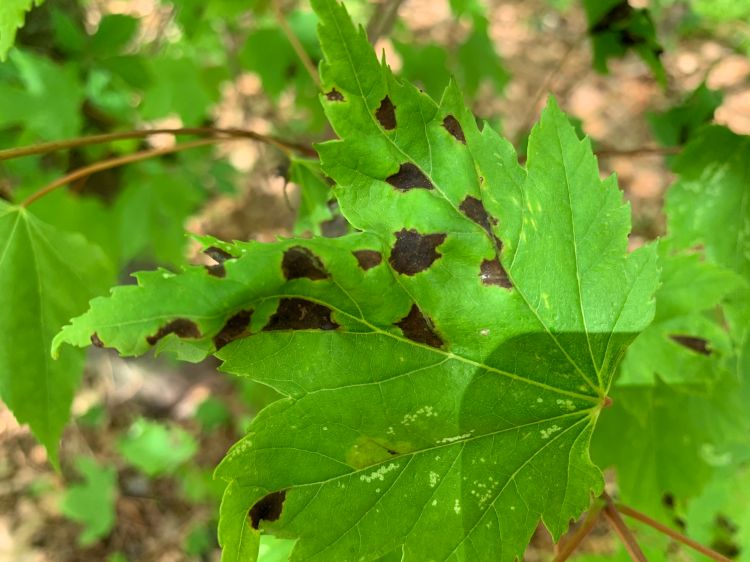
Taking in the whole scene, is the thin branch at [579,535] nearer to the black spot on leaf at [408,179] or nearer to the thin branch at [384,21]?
the black spot on leaf at [408,179]

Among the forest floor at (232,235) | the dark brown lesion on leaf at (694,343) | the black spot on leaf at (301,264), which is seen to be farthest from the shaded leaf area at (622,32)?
the black spot on leaf at (301,264)

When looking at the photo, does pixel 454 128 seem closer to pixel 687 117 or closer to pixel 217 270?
pixel 217 270

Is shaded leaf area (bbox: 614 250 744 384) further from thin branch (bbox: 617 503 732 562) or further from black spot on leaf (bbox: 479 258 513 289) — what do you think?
black spot on leaf (bbox: 479 258 513 289)

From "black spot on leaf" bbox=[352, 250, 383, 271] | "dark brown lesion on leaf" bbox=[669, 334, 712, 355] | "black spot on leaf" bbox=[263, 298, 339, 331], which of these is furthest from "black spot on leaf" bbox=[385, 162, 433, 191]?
"dark brown lesion on leaf" bbox=[669, 334, 712, 355]

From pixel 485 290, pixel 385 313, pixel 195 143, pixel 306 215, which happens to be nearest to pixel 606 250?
pixel 485 290

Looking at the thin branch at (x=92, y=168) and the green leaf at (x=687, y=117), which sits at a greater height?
the thin branch at (x=92, y=168)

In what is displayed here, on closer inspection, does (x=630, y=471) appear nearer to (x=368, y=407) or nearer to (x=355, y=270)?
(x=368, y=407)

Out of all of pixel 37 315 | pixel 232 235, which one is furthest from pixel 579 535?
pixel 232 235

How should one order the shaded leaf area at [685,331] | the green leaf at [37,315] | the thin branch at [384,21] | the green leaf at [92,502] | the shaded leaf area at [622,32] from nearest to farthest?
1. the green leaf at [37,315]
2. the shaded leaf area at [685,331]
3. the shaded leaf area at [622,32]
4. the thin branch at [384,21]
5. the green leaf at [92,502]
